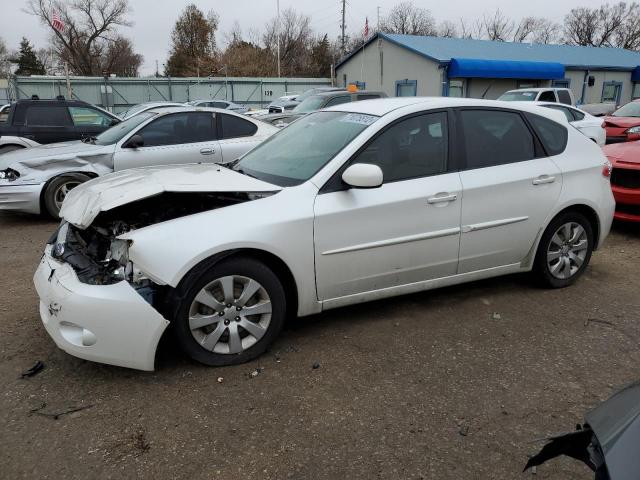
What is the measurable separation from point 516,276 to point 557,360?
1.63 meters

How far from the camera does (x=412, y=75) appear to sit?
26.2 meters

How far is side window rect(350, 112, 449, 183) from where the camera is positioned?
3.65m

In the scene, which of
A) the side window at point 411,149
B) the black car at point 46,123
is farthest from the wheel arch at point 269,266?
the black car at point 46,123

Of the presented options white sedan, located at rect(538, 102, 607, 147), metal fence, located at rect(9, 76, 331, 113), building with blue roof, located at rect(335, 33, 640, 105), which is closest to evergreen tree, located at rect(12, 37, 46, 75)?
metal fence, located at rect(9, 76, 331, 113)

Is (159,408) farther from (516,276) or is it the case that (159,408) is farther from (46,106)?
(46,106)

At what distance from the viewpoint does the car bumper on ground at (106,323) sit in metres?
2.87

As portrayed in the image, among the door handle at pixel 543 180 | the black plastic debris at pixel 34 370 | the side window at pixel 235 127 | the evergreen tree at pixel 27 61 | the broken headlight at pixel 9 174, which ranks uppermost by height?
the evergreen tree at pixel 27 61

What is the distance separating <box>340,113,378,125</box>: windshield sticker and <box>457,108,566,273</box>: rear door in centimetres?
73

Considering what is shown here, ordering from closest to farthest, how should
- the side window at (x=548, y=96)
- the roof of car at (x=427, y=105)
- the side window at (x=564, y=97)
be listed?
the roof of car at (x=427, y=105)
the side window at (x=548, y=96)
the side window at (x=564, y=97)

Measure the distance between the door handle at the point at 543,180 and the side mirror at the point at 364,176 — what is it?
5.15 ft

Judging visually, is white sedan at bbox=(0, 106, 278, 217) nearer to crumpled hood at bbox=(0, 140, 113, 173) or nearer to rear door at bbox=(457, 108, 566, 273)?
crumpled hood at bbox=(0, 140, 113, 173)

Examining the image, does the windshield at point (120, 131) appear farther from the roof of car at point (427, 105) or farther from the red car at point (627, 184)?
the red car at point (627, 184)

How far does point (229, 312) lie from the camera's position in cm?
317

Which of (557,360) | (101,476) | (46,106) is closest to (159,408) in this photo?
(101,476)
